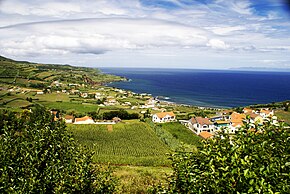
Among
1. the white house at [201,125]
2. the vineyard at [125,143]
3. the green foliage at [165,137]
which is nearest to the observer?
the vineyard at [125,143]

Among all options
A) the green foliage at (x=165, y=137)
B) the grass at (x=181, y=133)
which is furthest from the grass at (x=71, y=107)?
the green foliage at (x=165, y=137)

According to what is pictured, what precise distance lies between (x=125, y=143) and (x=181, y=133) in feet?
36.0

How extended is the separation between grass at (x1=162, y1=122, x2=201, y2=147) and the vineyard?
139 inches

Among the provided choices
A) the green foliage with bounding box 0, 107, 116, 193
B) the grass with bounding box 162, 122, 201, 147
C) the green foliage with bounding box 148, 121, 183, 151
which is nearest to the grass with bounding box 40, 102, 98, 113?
the grass with bounding box 162, 122, 201, 147

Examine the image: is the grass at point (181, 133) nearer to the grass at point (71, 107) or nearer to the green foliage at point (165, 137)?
the green foliage at point (165, 137)

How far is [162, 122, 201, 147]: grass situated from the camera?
42619 mm

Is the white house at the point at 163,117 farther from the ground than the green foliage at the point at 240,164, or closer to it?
closer to it

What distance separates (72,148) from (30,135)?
1.12 m

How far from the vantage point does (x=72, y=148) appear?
6867 mm

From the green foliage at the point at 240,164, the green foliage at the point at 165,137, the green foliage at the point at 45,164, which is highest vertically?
the green foliage at the point at 240,164

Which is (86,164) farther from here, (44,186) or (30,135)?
(30,135)

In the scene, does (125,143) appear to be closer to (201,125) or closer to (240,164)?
(201,125)

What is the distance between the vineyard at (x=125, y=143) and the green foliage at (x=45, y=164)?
2184cm

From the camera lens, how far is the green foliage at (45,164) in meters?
5.71
